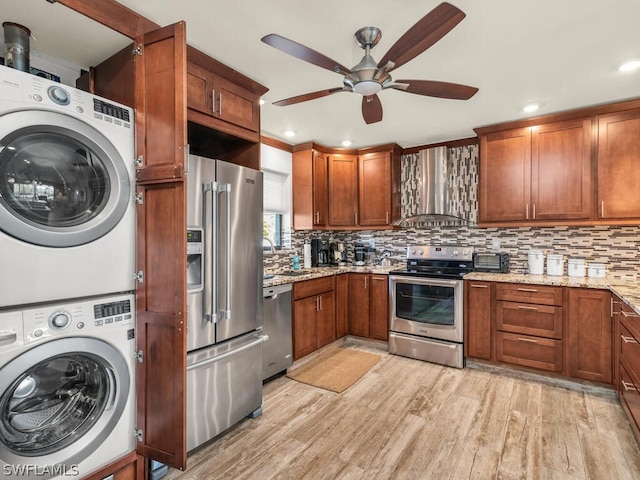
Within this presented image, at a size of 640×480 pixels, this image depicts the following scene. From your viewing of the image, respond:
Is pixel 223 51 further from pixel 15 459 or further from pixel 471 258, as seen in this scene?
pixel 471 258

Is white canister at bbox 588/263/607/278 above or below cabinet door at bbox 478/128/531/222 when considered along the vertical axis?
below

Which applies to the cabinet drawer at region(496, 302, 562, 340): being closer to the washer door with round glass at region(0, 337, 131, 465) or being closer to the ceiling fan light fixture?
the ceiling fan light fixture

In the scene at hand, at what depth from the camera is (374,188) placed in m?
4.33

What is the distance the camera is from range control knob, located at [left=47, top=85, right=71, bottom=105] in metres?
1.46

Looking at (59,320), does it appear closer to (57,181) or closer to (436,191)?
(57,181)

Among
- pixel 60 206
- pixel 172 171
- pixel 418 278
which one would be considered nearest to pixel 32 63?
pixel 60 206

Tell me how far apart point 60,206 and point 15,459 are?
42.0 inches

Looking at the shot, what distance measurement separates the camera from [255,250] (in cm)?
243

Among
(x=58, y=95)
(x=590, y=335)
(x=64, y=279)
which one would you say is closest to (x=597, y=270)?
(x=590, y=335)

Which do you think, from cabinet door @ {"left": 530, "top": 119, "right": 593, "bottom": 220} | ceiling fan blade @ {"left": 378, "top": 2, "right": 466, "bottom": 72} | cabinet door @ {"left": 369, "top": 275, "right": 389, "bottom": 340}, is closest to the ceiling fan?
ceiling fan blade @ {"left": 378, "top": 2, "right": 466, "bottom": 72}

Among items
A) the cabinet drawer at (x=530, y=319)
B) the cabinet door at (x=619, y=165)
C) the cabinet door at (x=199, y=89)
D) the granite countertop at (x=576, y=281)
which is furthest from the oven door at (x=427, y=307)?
the cabinet door at (x=199, y=89)

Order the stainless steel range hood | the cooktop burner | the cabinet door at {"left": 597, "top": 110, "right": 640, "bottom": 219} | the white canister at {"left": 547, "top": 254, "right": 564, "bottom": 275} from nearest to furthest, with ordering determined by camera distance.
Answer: the cabinet door at {"left": 597, "top": 110, "right": 640, "bottom": 219} → the white canister at {"left": 547, "top": 254, "right": 564, "bottom": 275} → the cooktop burner → the stainless steel range hood

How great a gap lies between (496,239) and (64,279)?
13.1 ft

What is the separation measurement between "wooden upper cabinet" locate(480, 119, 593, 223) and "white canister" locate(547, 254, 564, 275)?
431 millimetres
